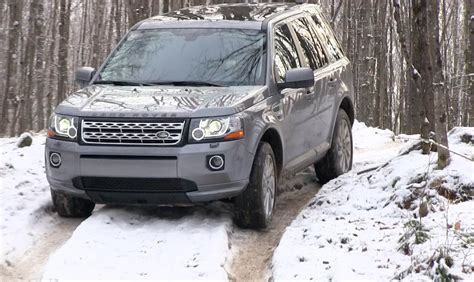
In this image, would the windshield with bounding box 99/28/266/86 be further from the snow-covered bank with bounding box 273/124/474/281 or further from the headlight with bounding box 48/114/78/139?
the snow-covered bank with bounding box 273/124/474/281

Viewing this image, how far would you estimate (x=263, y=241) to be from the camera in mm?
6477

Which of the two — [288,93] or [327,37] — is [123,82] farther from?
[327,37]

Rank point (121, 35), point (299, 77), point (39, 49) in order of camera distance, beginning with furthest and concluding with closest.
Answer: point (121, 35) → point (39, 49) → point (299, 77)

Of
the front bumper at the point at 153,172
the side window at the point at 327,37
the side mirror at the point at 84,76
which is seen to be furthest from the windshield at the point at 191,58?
the side window at the point at 327,37

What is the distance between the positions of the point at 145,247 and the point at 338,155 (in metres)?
3.65

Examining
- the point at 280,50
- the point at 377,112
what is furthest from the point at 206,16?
the point at 377,112

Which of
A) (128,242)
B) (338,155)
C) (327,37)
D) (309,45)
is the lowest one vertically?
(128,242)

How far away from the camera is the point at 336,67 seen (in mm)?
8938

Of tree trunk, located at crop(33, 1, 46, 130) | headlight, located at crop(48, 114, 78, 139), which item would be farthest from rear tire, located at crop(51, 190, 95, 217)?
tree trunk, located at crop(33, 1, 46, 130)

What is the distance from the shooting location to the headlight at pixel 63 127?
20.7ft

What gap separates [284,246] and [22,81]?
26.1m

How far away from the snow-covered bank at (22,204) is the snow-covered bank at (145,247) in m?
0.52

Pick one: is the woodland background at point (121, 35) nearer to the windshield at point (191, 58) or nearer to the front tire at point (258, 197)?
the windshield at point (191, 58)

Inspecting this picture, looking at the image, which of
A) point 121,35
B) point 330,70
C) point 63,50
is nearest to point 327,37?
point 330,70
